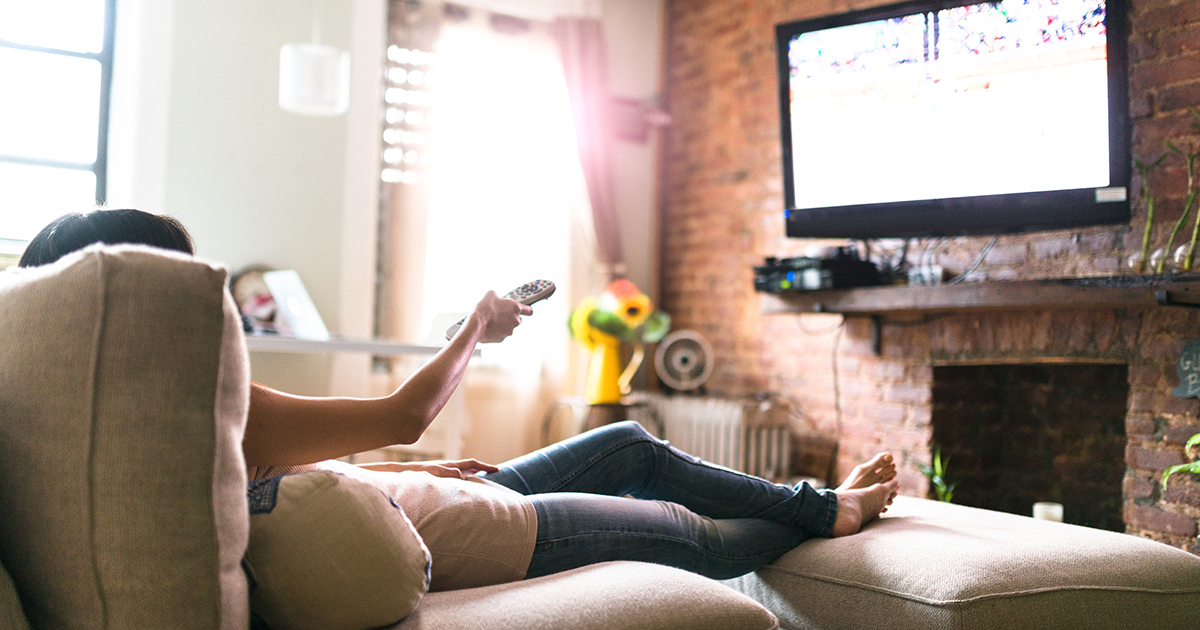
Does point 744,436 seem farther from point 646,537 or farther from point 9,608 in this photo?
point 9,608

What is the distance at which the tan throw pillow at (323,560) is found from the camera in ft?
3.28

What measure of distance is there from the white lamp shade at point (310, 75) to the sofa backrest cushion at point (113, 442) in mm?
2681

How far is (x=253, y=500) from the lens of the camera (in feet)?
3.41

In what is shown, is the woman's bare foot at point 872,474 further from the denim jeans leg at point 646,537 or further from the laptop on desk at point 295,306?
the laptop on desk at point 295,306

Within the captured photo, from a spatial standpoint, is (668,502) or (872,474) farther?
(872,474)

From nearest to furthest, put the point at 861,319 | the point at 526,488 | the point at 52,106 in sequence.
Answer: the point at 526,488 → the point at 861,319 → the point at 52,106

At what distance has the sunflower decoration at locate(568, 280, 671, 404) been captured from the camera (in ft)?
13.0

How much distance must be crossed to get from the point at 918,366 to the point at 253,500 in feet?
8.99

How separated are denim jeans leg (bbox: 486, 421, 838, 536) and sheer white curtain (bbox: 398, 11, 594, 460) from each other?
2.48 meters

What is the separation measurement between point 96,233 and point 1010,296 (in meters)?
2.41

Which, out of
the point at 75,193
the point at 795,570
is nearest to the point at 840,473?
the point at 795,570

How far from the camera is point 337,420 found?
1211 mm

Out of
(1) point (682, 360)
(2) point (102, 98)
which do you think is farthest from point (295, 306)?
(1) point (682, 360)

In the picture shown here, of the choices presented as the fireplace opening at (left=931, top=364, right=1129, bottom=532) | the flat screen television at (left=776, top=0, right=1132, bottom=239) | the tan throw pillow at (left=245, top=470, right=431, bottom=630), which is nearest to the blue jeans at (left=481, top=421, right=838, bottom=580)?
the tan throw pillow at (left=245, top=470, right=431, bottom=630)
